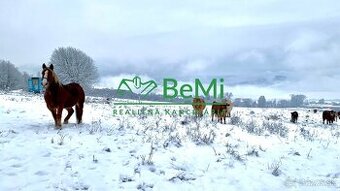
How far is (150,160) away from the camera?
30.4 feet

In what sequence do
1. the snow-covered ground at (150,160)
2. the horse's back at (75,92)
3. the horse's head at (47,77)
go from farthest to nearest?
the horse's back at (75,92) < the horse's head at (47,77) < the snow-covered ground at (150,160)

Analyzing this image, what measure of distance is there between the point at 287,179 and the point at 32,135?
7.53 meters

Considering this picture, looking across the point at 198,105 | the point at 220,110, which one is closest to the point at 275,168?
the point at 220,110

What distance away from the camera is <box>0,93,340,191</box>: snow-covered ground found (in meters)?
8.10

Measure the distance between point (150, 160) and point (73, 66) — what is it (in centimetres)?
5041

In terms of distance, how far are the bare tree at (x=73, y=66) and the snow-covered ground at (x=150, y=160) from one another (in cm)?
4425

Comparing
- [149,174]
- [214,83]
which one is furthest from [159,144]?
[214,83]

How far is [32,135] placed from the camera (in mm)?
10711

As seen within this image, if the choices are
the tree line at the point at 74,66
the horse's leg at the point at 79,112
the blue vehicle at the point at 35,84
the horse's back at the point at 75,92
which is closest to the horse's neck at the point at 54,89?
the horse's back at the point at 75,92

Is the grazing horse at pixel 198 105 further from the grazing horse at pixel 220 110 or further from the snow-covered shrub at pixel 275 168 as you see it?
the snow-covered shrub at pixel 275 168

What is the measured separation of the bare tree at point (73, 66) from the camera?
56.3 meters

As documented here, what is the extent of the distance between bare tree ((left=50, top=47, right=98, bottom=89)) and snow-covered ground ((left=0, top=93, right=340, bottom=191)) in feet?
145

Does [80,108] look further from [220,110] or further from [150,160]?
[220,110]

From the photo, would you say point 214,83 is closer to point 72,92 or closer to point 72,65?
point 72,92
